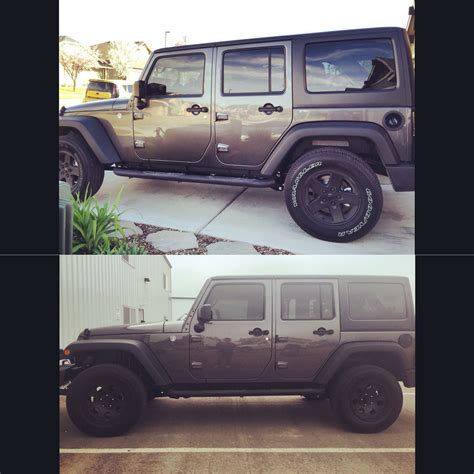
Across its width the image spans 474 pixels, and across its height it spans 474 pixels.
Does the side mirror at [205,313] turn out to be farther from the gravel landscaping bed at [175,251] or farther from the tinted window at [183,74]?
the tinted window at [183,74]

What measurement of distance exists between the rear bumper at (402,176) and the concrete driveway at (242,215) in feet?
0.11

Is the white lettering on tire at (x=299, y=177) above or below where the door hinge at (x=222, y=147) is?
below

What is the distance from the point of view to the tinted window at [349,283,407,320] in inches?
114

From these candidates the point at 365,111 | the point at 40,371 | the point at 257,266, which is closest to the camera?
the point at 365,111

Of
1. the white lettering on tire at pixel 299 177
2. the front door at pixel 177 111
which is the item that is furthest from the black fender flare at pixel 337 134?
the front door at pixel 177 111

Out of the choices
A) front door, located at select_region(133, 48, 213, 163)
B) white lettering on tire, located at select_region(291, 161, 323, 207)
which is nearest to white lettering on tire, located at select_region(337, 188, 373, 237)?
white lettering on tire, located at select_region(291, 161, 323, 207)

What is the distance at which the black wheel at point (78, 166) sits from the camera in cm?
288

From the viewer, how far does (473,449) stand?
3.12 m

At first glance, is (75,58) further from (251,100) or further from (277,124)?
(277,124)

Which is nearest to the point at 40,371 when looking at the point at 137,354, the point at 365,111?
the point at 137,354

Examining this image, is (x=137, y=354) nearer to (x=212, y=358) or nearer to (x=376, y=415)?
(x=212, y=358)

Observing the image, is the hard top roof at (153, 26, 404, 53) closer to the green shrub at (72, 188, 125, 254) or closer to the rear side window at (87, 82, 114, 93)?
the rear side window at (87, 82, 114, 93)

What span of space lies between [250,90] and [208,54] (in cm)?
30

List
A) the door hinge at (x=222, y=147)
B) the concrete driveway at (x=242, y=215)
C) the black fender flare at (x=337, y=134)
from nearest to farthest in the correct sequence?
1. the black fender flare at (x=337, y=134)
2. the concrete driveway at (x=242, y=215)
3. the door hinge at (x=222, y=147)
